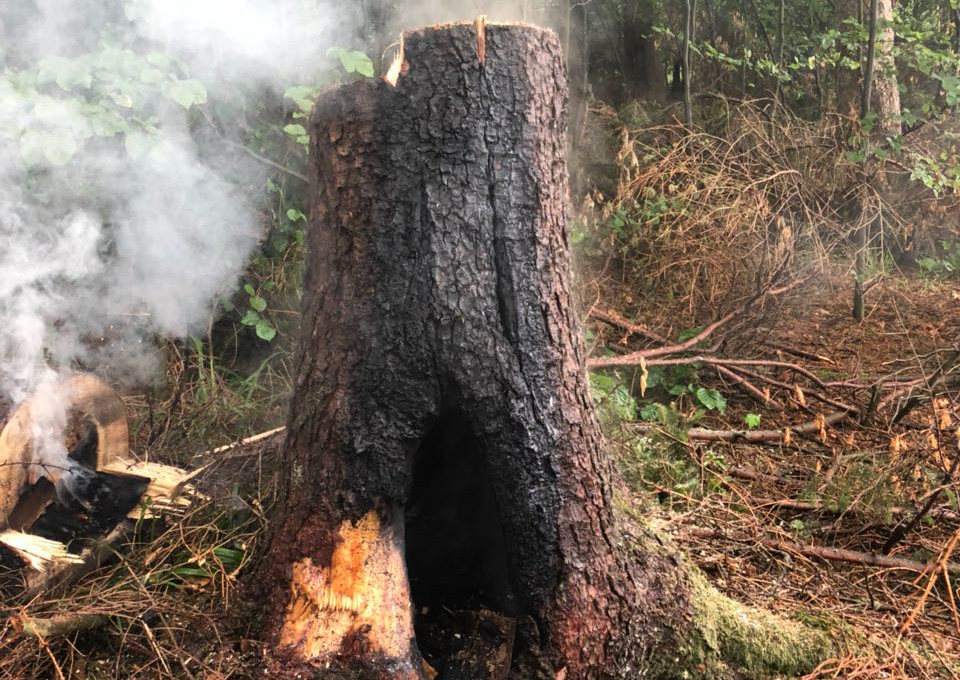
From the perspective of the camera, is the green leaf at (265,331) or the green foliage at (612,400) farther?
the green leaf at (265,331)

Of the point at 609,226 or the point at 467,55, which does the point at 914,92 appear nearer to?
the point at 609,226

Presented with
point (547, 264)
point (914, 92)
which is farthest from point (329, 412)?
point (914, 92)

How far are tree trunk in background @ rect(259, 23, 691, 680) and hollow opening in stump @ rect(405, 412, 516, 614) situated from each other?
0.69 ft

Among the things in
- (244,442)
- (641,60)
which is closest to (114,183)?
(244,442)

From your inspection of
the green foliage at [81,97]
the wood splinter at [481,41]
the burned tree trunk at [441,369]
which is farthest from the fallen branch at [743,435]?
the green foliage at [81,97]

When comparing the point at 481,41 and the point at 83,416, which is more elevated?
the point at 481,41

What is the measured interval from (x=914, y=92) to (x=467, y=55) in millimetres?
6571

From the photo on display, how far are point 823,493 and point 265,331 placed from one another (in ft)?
9.20

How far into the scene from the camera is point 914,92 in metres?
7.09

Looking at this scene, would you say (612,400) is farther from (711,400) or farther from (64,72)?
(64,72)

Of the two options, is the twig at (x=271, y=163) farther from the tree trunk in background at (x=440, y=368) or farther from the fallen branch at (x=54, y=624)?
the fallen branch at (x=54, y=624)

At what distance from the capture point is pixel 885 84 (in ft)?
20.0

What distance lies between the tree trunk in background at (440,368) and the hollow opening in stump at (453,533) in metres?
0.21

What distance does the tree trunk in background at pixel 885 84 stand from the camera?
577 centimetres
